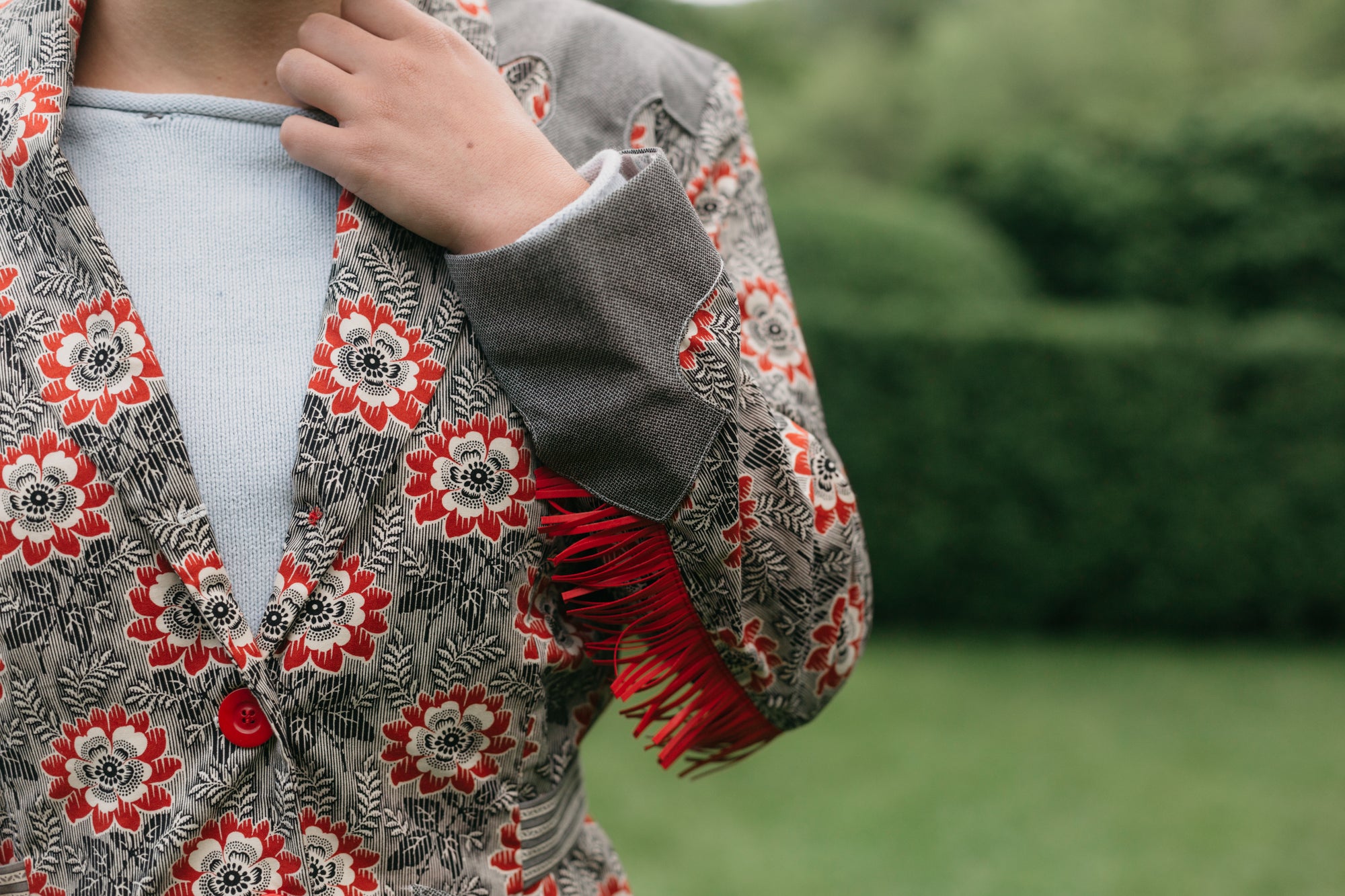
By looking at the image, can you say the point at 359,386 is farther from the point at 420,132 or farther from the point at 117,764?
the point at 117,764

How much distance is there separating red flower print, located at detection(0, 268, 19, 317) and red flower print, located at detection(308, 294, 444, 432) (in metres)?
0.26

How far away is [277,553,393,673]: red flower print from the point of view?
1043 mm

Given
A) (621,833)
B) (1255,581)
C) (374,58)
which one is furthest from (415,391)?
(1255,581)

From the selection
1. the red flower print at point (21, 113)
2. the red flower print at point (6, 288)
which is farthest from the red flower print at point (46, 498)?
the red flower print at point (21, 113)

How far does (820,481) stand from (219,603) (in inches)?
22.1

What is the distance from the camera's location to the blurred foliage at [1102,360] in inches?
312

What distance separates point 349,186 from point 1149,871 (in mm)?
5223

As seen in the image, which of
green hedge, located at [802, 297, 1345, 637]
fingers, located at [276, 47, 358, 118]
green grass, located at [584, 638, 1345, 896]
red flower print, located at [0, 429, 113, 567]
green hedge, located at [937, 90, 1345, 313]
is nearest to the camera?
red flower print, located at [0, 429, 113, 567]

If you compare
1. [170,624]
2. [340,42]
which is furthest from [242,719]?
[340,42]

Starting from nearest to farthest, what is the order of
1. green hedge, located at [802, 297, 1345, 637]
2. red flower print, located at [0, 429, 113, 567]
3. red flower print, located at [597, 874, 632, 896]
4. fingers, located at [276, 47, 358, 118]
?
red flower print, located at [0, 429, 113, 567] < fingers, located at [276, 47, 358, 118] < red flower print, located at [597, 874, 632, 896] < green hedge, located at [802, 297, 1345, 637]

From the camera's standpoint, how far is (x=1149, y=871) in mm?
5289

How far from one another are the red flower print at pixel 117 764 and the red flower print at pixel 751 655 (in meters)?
0.51

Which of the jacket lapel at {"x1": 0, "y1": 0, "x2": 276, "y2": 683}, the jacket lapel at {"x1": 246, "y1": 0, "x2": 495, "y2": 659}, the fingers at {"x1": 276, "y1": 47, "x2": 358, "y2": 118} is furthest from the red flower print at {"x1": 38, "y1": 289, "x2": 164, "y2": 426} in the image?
the fingers at {"x1": 276, "y1": 47, "x2": 358, "y2": 118}

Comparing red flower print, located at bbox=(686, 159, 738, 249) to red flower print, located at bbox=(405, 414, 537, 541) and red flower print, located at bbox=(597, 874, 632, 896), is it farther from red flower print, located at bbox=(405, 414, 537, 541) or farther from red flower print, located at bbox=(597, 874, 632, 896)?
red flower print, located at bbox=(597, 874, 632, 896)
